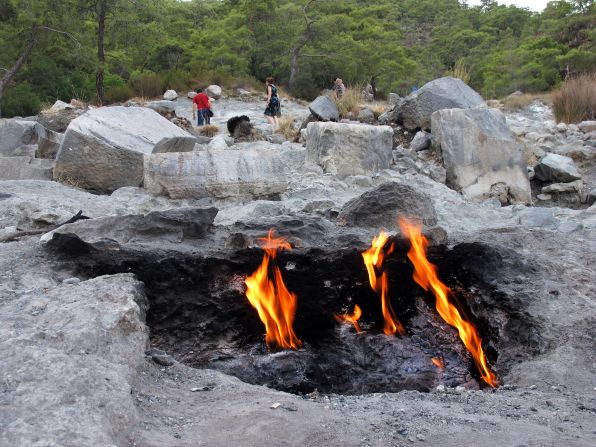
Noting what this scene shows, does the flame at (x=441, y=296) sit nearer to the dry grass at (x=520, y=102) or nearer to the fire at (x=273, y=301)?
the fire at (x=273, y=301)

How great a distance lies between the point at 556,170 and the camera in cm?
813

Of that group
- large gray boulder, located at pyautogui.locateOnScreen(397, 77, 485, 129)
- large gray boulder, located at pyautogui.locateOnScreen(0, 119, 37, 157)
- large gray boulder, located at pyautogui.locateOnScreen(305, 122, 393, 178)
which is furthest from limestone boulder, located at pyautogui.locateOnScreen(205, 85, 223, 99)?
large gray boulder, located at pyautogui.locateOnScreen(305, 122, 393, 178)

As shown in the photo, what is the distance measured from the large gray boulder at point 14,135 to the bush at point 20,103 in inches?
349

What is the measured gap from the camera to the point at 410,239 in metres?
4.47

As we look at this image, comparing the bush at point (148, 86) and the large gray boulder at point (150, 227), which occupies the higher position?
the bush at point (148, 86)

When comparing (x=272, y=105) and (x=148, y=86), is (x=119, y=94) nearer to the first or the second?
(x=148, y=86)

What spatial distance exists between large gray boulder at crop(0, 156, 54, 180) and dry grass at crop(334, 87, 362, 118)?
257 inches

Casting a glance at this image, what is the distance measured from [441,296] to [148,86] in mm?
17673

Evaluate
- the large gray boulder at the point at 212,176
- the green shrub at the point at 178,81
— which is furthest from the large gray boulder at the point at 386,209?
the green shrub at the point at 178,81

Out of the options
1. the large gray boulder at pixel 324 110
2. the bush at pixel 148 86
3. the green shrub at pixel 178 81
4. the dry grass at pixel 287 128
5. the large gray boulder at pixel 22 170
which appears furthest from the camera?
the green shrub at pixel 178 81

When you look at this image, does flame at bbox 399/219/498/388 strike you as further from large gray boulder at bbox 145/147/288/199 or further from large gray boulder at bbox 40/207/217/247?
large gray boulder at bbox 145/147/288/199

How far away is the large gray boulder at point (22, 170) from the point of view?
7246 mm

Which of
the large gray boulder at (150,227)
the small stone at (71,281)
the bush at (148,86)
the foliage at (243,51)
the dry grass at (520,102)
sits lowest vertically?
the small stone at (71,281)

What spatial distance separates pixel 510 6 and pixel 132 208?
5134 cm
